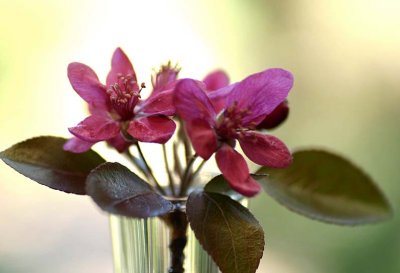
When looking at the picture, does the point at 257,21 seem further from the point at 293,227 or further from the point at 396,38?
the point at 293,227

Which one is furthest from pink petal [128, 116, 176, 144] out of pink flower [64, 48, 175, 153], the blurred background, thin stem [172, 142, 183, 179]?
the blurred background

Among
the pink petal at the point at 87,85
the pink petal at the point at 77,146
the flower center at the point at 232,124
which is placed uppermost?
the pink petal at the point at 87,85

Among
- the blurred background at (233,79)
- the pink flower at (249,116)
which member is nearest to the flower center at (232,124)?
the pink flower at (249,116)

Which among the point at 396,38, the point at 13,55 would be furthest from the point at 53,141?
the point at 396,38

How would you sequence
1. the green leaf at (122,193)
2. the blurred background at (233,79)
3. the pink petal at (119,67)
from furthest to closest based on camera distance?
the blurred background at (233,79), the pink petal at (119,67), the green leaf at (122,193)

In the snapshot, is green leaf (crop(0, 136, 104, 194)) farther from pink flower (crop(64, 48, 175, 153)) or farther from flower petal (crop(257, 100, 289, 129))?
flower petal (crop(257, 100, 289, 129))

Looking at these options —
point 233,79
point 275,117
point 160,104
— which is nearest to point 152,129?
point 160,104

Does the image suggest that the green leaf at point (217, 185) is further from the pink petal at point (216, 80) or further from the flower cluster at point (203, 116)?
the pink petal at point (216, 80)
